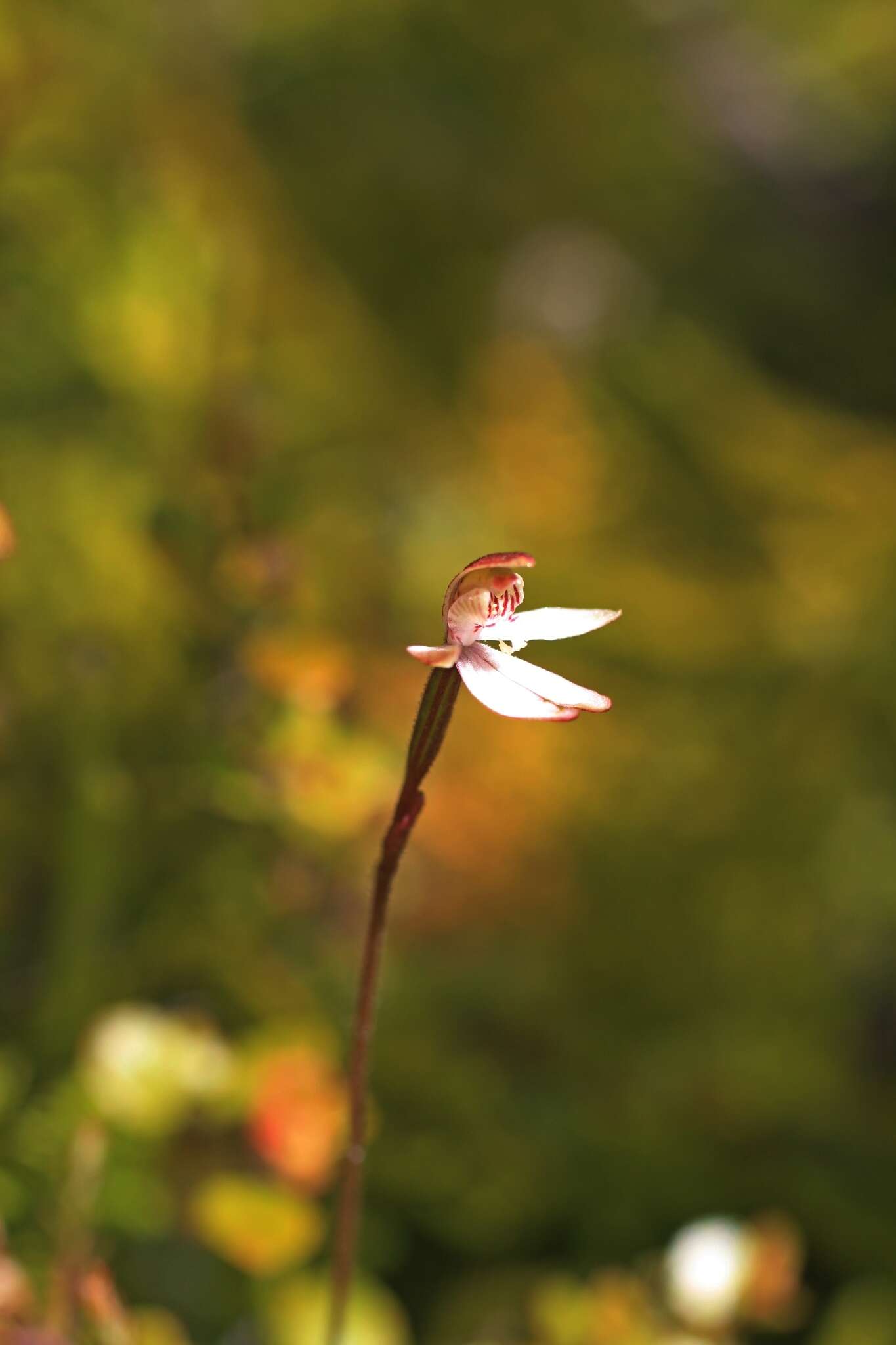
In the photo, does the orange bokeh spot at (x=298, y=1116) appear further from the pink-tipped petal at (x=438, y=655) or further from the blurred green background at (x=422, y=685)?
the pink-tipped petal at (x=438, y=655)

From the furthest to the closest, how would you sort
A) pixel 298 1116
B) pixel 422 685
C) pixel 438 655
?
pixel 422 685
pixel 298 1116
pixel 438 655

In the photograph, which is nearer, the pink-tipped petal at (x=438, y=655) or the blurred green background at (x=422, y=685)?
the pink-tipped petal at (x=438, y=655)

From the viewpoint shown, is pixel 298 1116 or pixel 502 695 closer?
pixel 502 695

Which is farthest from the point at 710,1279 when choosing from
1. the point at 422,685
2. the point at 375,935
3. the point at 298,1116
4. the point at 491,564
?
the point at 422,685

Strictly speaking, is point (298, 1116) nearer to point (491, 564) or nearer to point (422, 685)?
point (491, 564)

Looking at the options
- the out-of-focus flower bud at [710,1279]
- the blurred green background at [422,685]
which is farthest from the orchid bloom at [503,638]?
the out-of-focus flower bud at [710,1279]

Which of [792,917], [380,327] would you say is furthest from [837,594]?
[380,327]

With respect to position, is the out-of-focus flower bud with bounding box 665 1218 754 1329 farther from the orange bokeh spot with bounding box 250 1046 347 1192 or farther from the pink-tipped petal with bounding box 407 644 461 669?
the pink-tipped petal with bounding box 407 644 461 669

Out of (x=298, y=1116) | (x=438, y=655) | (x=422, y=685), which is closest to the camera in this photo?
(x=438, y=655)

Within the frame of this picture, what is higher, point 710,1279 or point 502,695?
point 502,695
